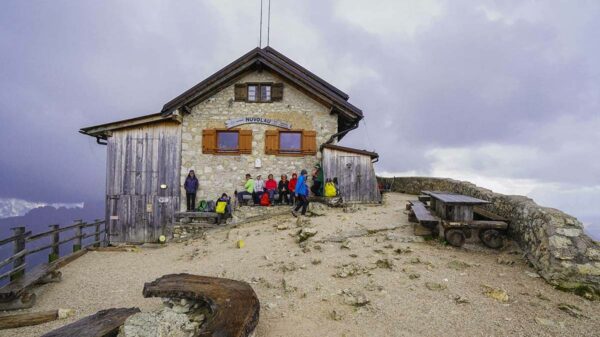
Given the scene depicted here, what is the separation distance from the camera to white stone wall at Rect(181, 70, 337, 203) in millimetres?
13016

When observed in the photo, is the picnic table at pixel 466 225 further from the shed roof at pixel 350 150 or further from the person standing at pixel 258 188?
the person standing at pixel 258 188

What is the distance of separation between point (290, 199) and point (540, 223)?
8.65m

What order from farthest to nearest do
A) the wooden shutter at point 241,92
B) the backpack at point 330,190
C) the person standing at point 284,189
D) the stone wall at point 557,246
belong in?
the wooden shutter at point 241,92
the person standing at point 284,189
the backpack at point 330,190
the stone wall at point 557,246

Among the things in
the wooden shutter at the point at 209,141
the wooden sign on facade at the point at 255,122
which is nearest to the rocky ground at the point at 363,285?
the wooden shutter at the point at 209,141

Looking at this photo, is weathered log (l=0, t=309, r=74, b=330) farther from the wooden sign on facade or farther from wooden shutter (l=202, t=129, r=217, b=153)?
the wooden sign on facade

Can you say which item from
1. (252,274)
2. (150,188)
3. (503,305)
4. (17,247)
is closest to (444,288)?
(503,305)

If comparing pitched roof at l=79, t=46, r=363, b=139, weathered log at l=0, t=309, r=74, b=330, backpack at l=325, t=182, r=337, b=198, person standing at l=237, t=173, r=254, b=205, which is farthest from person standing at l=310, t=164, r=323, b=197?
weathered log at l=0, t=309, r=74, b=330

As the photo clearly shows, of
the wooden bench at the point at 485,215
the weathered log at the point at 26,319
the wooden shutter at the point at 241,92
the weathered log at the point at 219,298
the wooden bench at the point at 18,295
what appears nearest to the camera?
the weathered log at the point at 219,298

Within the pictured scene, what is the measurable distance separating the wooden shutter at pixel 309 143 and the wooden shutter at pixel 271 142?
121 cm

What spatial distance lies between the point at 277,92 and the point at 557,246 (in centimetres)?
1120

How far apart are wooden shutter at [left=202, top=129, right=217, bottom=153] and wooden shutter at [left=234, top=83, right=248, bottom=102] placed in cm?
190

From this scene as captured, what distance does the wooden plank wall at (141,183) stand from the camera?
1259 cm

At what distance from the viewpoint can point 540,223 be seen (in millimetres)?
5270

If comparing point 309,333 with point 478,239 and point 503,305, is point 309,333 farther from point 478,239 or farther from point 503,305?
point 478,239
